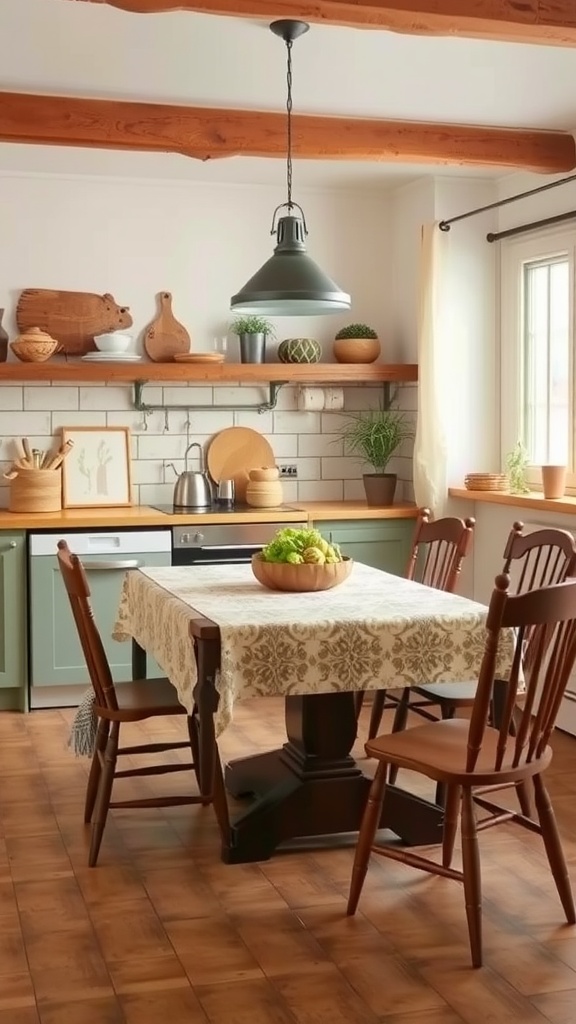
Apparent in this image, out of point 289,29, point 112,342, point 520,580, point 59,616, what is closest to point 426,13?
point 289,29

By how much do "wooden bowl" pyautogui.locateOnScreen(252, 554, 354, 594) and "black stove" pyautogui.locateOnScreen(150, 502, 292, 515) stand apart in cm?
187

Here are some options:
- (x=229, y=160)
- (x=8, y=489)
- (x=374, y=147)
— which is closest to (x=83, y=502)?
(x=8, y=489)

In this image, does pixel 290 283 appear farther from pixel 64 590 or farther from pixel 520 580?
pixel 64 590

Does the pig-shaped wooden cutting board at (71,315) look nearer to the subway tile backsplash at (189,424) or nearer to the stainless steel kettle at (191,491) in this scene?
the subway tile backsplash at (189,424)

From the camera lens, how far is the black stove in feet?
19.2

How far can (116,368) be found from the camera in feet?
19.5

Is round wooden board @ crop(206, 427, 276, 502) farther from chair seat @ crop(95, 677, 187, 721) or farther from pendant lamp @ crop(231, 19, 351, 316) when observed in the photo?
chair seat @ crop(95, 677, 187, 721)

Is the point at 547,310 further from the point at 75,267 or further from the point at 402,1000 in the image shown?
the point at 402,1000

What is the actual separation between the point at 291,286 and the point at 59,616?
234 centimetres

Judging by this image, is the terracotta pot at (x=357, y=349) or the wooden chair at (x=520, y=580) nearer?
the wooden chair at (x=520, y=580)

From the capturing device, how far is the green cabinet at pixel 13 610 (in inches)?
217

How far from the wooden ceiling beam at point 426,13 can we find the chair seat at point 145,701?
Result: 1963 millimetres

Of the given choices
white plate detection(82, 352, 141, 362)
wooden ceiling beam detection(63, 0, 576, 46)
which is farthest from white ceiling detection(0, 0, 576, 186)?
white plate detection(82, 352, 141, 362)

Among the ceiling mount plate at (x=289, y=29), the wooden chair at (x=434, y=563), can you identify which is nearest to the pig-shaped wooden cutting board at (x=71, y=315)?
the wooden chair at (x=434, y=563)
